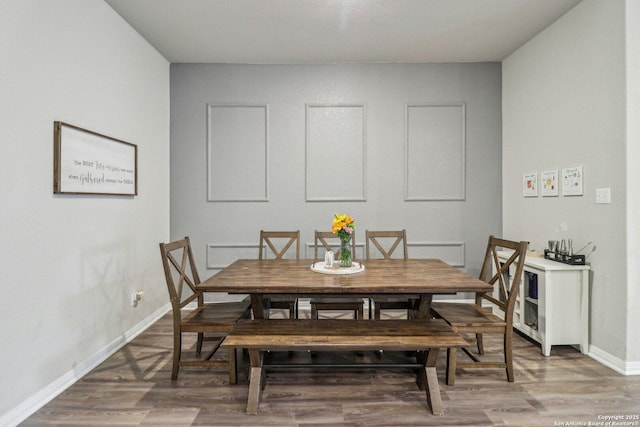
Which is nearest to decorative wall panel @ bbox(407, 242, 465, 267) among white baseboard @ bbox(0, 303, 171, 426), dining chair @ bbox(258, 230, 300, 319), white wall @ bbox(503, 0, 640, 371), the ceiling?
white wall @ bbox(503, 0, 640, 371)

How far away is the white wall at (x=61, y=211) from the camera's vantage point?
1930 millimetres

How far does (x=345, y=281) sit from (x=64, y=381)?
1901 mm

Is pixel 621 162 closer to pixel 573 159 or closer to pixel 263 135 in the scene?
pixel 573 159

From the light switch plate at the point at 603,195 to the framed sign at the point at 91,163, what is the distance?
368 cm

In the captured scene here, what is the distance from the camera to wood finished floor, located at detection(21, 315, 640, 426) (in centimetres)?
198

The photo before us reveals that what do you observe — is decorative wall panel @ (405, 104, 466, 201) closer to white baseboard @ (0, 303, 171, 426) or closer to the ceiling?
the ceiling

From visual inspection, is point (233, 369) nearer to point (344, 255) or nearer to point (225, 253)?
point (344, 255)

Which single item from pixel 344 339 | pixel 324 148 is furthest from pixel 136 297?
pixel 324 148

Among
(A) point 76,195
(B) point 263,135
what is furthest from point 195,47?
(A) point 76,195

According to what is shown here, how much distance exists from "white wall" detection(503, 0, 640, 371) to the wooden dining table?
1.08 metres

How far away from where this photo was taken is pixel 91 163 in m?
2.61

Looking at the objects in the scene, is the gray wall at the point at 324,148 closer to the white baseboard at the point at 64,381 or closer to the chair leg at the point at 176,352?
the white baseboard at the point at 64,381

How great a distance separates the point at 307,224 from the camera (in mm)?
4039

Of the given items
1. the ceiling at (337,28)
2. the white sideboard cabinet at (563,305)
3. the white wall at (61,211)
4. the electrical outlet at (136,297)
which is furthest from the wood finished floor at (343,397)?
the ceiling at (337,28)
